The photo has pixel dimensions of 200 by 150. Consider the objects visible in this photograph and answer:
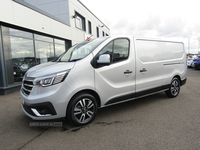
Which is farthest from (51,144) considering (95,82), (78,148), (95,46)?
(95,46)

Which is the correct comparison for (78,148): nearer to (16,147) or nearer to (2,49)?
(16,147)

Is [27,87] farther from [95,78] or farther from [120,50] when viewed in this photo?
[120,50]

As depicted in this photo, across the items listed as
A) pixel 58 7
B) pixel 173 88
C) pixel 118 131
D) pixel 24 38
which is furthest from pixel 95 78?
pixel 58 7

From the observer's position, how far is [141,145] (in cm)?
215

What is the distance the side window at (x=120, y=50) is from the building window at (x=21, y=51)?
5.36 metres

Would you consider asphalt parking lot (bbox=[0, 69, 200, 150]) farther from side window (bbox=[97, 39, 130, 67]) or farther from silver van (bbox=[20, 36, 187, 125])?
side window (bbox=[97, 39, 130, 67])

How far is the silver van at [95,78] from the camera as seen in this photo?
243 cm

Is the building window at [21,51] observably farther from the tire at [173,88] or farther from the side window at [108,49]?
the tire at [173,88]

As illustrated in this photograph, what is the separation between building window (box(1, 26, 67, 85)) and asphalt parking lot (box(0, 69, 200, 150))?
3.43 metres

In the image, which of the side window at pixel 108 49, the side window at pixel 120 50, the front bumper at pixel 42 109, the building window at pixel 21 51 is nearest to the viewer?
the front bumper at pixel 42 109

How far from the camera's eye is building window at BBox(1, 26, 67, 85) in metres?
6.16

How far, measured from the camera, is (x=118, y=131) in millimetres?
2576

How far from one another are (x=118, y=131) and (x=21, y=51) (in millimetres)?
6748

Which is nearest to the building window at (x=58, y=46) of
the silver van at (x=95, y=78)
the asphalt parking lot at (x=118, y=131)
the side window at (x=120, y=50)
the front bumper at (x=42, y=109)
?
the asphalt parking lot at (x=118, y=131)
